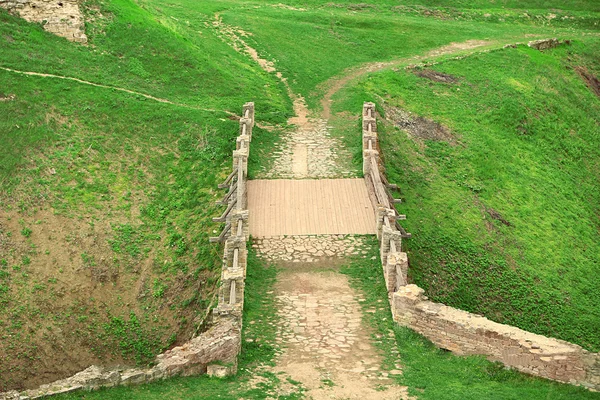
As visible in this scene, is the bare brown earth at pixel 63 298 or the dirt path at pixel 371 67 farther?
the dirt path at pixel 371 67

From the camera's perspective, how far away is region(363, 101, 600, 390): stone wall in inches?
743

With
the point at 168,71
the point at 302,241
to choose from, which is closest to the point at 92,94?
the point at 168,71

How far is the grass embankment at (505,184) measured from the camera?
2755cm

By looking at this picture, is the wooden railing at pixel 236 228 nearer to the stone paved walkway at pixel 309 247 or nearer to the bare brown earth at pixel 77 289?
the stone paved walkway at pixel 309 247

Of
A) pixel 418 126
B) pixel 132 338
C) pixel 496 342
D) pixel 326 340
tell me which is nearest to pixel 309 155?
pixel 418 126

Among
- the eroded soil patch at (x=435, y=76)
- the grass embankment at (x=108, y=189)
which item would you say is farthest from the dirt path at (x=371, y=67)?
the grass embankment at (x=108, y=189)

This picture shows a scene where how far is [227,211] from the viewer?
2628 cm

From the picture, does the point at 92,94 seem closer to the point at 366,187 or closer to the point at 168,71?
the point at 168,71

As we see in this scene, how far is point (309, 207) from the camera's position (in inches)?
1061

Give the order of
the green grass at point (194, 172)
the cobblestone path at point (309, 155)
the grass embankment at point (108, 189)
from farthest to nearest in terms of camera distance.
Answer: the cobblestone path at point (309, 155) < the green grass at point (194, 172) < the grass embankment at point (108, 189)

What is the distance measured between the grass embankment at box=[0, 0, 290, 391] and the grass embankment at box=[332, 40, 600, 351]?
6.15m

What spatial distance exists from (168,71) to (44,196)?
32.8 ft

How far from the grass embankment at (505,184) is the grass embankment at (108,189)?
6153 millimetres

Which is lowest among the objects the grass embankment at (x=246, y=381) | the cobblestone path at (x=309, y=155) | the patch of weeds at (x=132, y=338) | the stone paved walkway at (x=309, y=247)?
the patch of weeds at (x=132, y=338)
